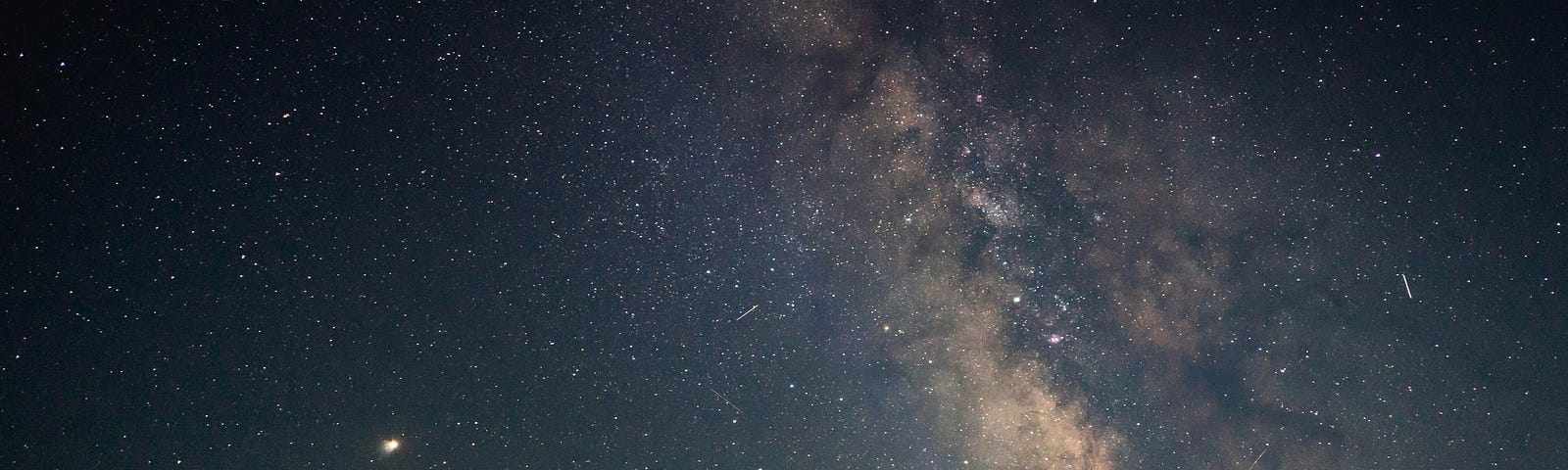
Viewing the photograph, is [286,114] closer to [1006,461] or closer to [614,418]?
[614,418]

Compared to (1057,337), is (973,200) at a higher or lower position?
higher

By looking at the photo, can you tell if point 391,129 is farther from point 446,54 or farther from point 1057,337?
point 1057,337

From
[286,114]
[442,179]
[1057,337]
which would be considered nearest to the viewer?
[286,114]

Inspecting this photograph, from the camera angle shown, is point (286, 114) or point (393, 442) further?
point (393, 442)

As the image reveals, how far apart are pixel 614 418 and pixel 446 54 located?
2.23m

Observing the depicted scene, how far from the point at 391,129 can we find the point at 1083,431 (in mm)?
4260

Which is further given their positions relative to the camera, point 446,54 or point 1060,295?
point 1060,295

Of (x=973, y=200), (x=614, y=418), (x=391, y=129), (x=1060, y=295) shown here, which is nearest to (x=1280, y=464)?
(x=1060, y=295)

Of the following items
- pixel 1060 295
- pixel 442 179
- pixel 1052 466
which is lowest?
pixel 1052 466

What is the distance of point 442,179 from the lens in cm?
325

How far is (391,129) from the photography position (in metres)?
3.13

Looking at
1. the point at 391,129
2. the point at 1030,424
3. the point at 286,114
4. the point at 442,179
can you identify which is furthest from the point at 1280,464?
the point at 286,114

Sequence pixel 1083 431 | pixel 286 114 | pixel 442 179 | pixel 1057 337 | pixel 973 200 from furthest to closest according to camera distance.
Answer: pixel 1083 431
pixel 1057 337
pixel 973 200
pixel 442 179
pixel 286 114

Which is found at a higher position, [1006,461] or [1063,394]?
[1063,394]
